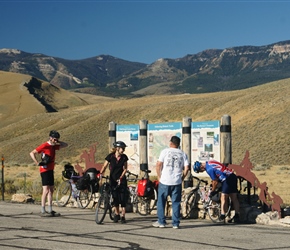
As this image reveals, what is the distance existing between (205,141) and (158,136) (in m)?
1.94

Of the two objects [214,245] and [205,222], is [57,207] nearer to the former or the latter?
[205,222]

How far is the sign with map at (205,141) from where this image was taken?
55.9 ft

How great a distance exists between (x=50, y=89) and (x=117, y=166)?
566ft

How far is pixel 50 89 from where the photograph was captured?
185m

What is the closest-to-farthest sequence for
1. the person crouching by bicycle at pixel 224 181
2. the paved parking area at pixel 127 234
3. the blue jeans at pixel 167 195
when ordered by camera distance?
the paved parking area at pixel 127 234 → the blue jeans at pixel 167 195 → the person crouching by bicycle at pixel 224 181

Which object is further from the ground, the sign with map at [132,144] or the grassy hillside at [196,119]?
the grassy hillside at [196,119]

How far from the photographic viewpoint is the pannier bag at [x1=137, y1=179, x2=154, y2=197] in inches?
620

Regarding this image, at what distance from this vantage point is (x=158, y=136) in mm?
18797

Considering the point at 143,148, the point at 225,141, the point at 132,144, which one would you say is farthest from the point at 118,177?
the point at 132,144

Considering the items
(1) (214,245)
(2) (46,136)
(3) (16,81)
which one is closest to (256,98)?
(2) (46,136)

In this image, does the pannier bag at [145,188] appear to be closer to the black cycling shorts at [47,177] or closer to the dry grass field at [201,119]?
the black cycling shorts at [47,177]

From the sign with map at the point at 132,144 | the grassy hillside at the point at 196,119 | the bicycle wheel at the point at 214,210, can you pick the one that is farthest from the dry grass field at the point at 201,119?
the bicycle wheel at the point at 214,210

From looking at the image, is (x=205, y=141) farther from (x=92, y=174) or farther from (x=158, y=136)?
(x=92, y=174)

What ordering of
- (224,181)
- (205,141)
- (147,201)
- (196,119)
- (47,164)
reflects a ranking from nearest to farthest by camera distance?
(224,181)
(47,164)
(147,201)
(205,141)
(196,119)
